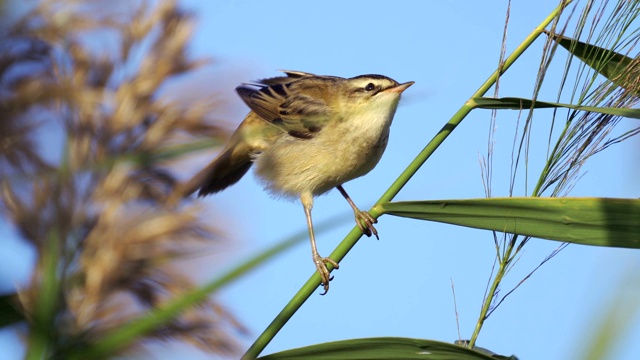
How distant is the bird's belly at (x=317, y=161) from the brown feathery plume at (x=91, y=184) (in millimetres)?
1982

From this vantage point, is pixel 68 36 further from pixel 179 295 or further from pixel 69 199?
pixel 179 295

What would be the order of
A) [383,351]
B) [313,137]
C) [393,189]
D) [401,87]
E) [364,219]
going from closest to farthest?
[383,351] → [393,189] → [364,219] → [401,87] → [313,137]

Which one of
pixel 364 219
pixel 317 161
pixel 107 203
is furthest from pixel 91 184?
pixel 317 161

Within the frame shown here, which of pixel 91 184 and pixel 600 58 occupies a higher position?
pixel 600 58

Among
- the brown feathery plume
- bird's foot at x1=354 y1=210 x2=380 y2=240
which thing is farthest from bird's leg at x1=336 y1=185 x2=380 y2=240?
the brown feathery plume

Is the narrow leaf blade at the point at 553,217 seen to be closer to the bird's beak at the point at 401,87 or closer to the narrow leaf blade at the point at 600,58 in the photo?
Result: the narrow leaf blade at the point at 600,58

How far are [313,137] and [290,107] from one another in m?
0.20

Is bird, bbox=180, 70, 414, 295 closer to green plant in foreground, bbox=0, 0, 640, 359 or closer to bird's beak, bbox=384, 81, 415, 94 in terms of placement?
bird's beak, bbox=384, 81, 415, 94

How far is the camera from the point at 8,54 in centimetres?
113

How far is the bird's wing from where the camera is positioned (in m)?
3.37

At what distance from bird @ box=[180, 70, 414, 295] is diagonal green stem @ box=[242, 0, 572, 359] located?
1224mm

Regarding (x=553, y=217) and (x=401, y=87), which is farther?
(x=401, y=87)

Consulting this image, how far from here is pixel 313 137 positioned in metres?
3.36

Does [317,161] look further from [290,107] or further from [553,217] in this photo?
[553,217]
